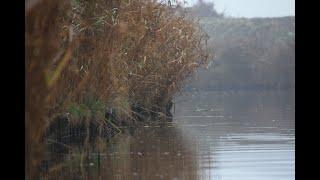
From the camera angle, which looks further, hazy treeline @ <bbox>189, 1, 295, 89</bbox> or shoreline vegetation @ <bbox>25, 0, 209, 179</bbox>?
hazy treeline @ <bbox>189, 1, 295, 89</bbox>

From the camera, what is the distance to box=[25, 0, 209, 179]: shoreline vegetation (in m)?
1.24

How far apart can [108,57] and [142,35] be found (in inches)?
46.5

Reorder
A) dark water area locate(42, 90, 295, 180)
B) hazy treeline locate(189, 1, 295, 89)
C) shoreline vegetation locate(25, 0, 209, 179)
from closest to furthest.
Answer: shoreline vegetation locate(25, 0, 209, 179), dark water area locate(42, 90, 295, 180), hazy treeline locate(189, 1, 295, 89)

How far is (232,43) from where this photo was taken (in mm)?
12828

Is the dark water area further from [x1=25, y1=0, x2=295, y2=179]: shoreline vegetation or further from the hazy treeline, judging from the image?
the hazy treeline

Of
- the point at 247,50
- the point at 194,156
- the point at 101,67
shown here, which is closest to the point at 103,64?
the point at 101,67

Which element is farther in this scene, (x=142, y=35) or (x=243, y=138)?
(x=142, y=35)

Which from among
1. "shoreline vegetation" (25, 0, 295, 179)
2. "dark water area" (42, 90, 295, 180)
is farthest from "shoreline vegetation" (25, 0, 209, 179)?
"dark water area" (42, 90, 295, 180)

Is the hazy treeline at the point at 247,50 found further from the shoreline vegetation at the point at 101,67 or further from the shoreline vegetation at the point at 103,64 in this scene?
the shoreline vegetation at the point at 103,64

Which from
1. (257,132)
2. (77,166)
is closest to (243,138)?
(257,132)

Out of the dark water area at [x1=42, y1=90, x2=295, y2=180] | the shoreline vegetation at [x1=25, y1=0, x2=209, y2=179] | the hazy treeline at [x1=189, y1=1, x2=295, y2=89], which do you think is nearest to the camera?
the shoreline vegetation at [x1=25, y1=0, x2=209, y2=179]

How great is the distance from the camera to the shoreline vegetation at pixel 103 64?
48.8 inches

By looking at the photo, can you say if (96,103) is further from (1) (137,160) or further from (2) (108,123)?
(1) (137,160)

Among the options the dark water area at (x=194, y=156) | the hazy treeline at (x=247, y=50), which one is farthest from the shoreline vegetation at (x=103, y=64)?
the hazy treeline at (x=247, y=50)
